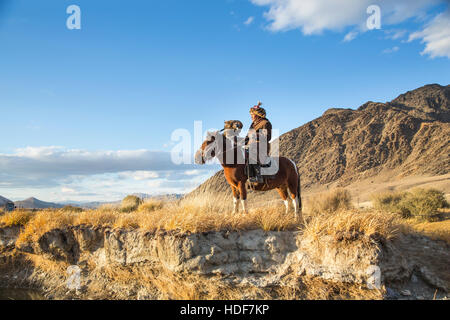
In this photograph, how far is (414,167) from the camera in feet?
146

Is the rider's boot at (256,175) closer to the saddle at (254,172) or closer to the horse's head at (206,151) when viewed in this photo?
the saddle at (254,172)

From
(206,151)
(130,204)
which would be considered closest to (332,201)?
(206,151)

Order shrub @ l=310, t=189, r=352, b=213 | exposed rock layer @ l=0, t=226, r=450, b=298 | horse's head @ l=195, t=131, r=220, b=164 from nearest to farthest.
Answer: exposed rock layer @ l=0, t=226, r=450, b=298, horse's head @ l=195, t=131, r=220, b=164, shrub @ l=310, t=189, r=352, b=213

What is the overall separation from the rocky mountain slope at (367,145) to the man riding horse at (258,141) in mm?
33114

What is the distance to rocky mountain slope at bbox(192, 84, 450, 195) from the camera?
45.4 metres

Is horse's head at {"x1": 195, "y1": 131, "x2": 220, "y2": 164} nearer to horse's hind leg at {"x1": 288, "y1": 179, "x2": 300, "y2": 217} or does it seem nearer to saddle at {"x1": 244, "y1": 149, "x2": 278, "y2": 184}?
saddle at {"x1": 244, "y1": 149, "x2": 278, "y2": 184}

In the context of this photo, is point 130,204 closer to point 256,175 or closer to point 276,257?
point 256,175

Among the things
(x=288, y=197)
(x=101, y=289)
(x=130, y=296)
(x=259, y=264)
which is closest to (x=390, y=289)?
(x=259, y=264)

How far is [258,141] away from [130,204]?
9690 mm

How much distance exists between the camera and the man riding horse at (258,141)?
743 centimetres

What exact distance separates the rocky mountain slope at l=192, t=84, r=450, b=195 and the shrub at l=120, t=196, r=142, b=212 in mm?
24287

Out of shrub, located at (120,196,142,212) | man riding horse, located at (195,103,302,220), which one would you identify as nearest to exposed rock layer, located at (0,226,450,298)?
man riding horse, located at (195,103,302,220)

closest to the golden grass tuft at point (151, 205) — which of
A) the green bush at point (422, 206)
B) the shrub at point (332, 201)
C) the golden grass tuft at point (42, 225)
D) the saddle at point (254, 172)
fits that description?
the golden grass tuft at point (42, 225)

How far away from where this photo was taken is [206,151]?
7.15 m
